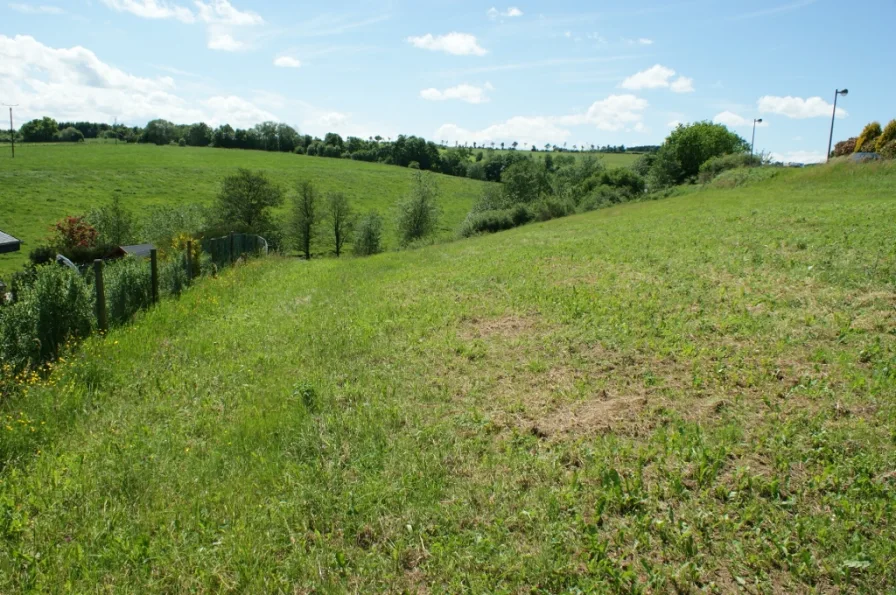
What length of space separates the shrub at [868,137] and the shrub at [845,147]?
92 centimetres

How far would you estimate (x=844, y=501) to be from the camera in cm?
351

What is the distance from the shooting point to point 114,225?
129ft

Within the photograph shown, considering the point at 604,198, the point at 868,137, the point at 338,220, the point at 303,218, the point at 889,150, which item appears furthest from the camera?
the point at 338,220

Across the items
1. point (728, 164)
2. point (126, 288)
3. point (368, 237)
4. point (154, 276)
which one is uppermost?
point (728, 164)

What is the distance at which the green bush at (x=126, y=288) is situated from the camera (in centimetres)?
1054

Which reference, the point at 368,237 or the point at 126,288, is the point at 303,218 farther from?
the point at 126,288

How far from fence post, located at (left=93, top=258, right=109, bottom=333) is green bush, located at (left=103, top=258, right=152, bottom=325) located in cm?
75

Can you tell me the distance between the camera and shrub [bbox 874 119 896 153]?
1082 inches

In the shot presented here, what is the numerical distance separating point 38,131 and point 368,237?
75982mm

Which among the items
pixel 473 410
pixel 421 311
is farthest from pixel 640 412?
pixel 421 311

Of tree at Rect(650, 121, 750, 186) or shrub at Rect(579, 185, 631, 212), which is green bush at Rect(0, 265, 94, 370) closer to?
shrub at Rect(579, 185, 631, 212)

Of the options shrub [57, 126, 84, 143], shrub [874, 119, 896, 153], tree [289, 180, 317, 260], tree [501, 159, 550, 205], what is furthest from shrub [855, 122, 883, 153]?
shrub [57, 126, 84, 143]

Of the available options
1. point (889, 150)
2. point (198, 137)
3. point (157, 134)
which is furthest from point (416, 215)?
point (157, 134)

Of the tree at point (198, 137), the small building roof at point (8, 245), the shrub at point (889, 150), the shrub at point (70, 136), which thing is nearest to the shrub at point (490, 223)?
the shrub at point (889, 150)
